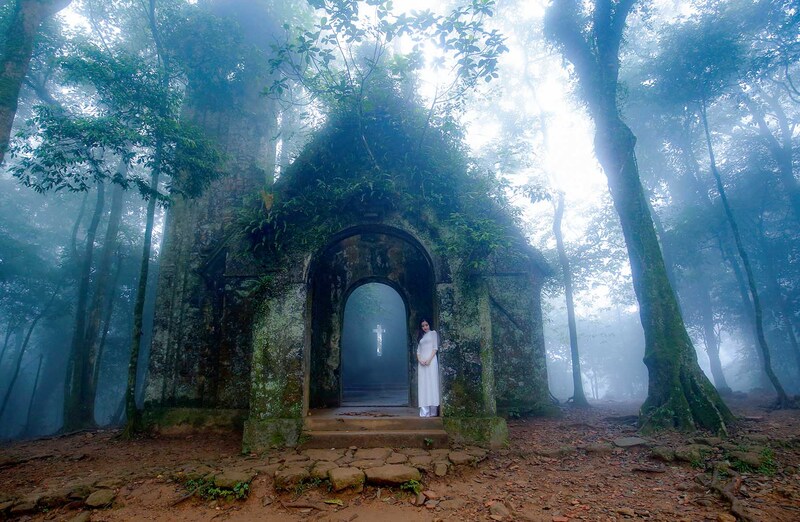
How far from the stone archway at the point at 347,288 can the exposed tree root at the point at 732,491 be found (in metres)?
5.42

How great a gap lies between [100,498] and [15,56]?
7512mm

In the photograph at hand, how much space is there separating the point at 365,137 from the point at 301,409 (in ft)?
16.8

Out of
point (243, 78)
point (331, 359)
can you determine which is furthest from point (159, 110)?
point (331, 359)

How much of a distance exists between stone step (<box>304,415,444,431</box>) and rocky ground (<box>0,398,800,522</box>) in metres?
0.60

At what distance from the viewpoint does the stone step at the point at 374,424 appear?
6.23m

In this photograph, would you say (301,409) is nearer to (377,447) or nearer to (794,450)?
(377,447)

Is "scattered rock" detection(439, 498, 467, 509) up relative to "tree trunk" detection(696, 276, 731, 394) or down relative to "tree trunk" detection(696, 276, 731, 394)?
down

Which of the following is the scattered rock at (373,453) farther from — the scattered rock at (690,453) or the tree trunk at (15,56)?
the tree trunk at (15,56)

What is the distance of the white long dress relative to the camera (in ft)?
22.9

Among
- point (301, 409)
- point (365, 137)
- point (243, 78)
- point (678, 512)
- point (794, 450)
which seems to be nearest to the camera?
point (678, 512)

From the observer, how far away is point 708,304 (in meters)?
18.5

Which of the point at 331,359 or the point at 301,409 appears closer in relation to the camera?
the point at 301,409

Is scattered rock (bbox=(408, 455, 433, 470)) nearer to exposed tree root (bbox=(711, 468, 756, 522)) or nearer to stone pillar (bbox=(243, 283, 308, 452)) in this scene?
stone pillar (bbox=(243, 283, 308, 452))

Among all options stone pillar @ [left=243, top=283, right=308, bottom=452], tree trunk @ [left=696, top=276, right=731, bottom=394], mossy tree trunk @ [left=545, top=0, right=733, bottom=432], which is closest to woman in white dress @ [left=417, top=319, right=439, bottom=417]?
stone pillar @ [left=243, top=283, right=308, bottom=452]
